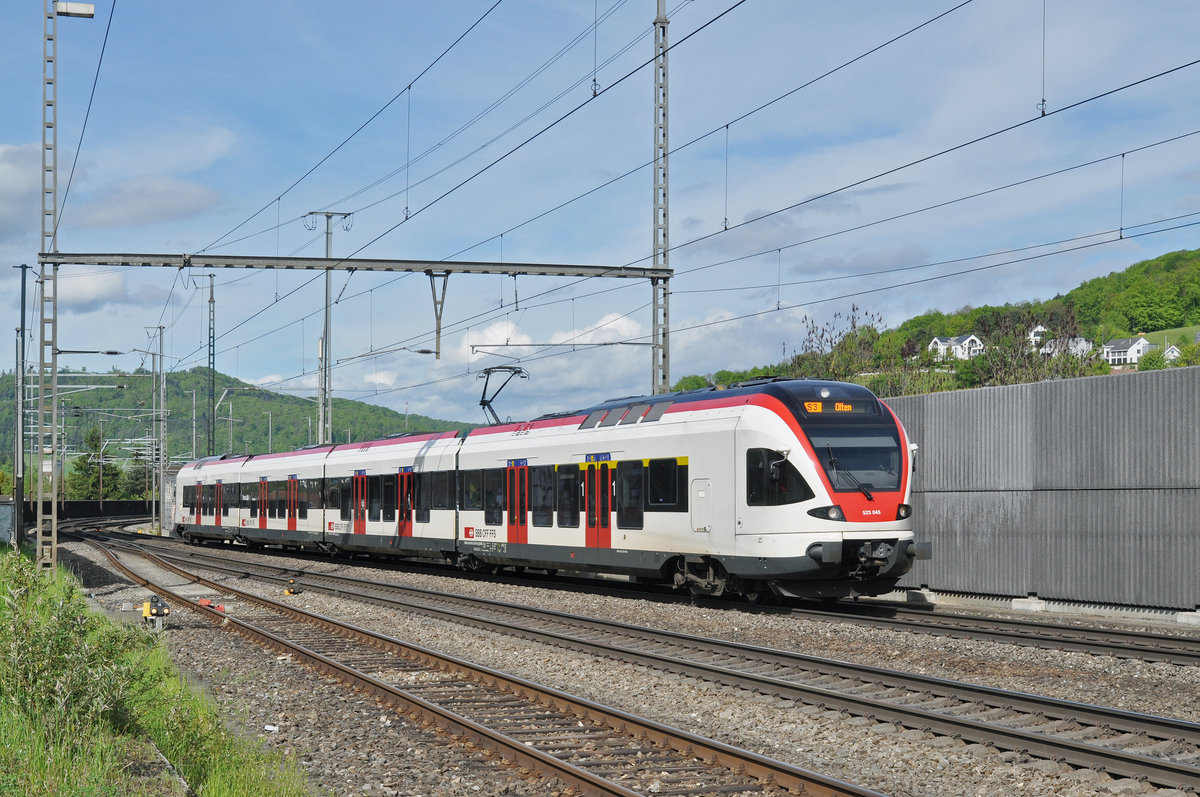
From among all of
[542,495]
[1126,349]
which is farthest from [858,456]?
[1126,349]

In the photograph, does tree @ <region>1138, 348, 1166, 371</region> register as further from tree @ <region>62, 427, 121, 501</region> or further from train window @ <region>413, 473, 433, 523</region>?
tree @ <region>62, 427, 121, 501</region>

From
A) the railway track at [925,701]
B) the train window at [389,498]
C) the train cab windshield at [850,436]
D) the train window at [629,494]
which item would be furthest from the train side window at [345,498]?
the train cab windshield at [850,436]

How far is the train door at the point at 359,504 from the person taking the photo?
31.7m

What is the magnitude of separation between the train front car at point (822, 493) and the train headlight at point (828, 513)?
1 centimetres


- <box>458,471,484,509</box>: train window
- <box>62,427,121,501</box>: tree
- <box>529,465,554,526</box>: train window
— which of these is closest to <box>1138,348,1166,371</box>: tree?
<box>458,471,484,509</box>: train window

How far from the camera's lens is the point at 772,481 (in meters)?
16.9

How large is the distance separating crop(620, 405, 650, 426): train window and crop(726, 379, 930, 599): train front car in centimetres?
308

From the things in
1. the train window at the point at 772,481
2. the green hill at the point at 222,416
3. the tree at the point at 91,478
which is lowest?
the tree at the point at 91,478

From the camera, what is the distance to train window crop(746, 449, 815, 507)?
16.6 metres

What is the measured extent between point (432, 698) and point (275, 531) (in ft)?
93.4

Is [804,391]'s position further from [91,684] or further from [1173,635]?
[91,684]

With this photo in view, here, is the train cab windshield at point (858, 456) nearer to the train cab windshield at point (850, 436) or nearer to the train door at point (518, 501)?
the train cab windshield at point (850, 436)

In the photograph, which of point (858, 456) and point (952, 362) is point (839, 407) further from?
point (952, 362)

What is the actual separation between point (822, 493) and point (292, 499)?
24108 millimetres
